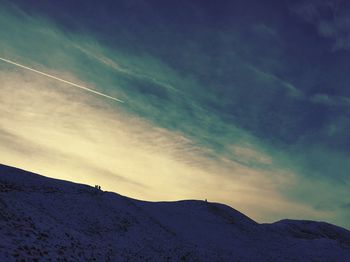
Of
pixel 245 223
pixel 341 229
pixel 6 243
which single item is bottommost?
pixel 6 243

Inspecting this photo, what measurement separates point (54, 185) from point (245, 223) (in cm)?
3560

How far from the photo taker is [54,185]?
47.4 meters

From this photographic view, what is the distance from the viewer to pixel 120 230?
4009 centimetres

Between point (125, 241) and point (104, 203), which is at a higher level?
point (104, 203)

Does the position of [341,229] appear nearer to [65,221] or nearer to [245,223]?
[245,223]

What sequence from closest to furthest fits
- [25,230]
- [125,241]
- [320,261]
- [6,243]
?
[6,243], [25,230], [125,241], [320,261]

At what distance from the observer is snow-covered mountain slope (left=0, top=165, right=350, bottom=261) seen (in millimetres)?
24719

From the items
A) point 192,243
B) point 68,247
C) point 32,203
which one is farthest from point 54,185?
point 68,247

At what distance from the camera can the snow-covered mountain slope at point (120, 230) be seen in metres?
24.7

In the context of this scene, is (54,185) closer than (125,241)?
No

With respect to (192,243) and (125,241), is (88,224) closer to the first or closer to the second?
(125,241)

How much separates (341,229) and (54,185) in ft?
258

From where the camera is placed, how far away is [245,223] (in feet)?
215

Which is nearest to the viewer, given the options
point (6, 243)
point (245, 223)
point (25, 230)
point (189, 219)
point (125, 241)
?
point (6, 243)
